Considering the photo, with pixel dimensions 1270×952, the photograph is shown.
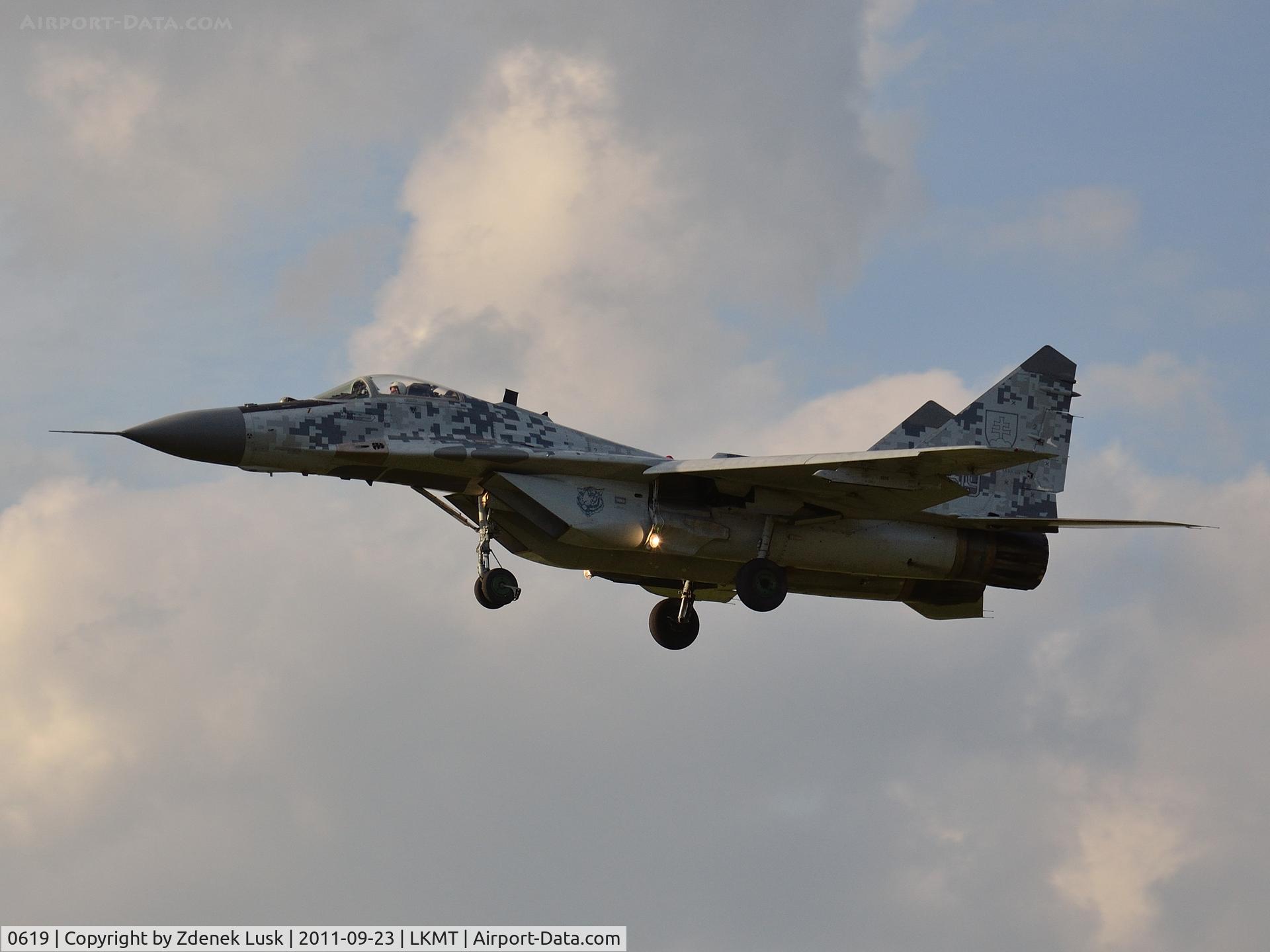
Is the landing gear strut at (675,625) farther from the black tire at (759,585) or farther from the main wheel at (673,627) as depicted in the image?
the black tire at (759,585)

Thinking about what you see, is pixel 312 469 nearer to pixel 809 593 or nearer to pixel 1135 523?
pixel 809 593

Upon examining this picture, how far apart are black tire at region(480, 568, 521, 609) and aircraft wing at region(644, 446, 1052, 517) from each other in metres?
2.88

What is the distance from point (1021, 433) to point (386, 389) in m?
11.5

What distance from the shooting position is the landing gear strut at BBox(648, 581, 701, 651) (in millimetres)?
32031

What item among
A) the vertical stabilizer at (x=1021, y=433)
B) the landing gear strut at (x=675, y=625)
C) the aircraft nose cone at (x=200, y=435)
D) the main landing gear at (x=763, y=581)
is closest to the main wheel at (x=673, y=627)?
the landing gear strut at (x=675, y=625)

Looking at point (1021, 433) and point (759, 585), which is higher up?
point (1021, 433)

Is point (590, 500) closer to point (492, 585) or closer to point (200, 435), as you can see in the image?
point (492, 585)

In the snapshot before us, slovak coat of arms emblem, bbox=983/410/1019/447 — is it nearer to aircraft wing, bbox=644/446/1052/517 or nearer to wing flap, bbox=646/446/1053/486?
aircraft wing, bbox=644/446/1052/517

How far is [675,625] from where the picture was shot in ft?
105

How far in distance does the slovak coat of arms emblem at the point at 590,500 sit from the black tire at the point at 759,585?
2.69m

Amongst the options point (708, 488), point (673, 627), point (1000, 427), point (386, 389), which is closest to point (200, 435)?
point (386, 389)

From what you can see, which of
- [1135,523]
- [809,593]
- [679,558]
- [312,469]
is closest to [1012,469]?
[1135,523]

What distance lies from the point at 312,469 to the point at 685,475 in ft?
19.7

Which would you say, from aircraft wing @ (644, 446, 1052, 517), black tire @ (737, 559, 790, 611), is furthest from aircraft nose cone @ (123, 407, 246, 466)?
black tire @ (737, 559, 790, 611)
